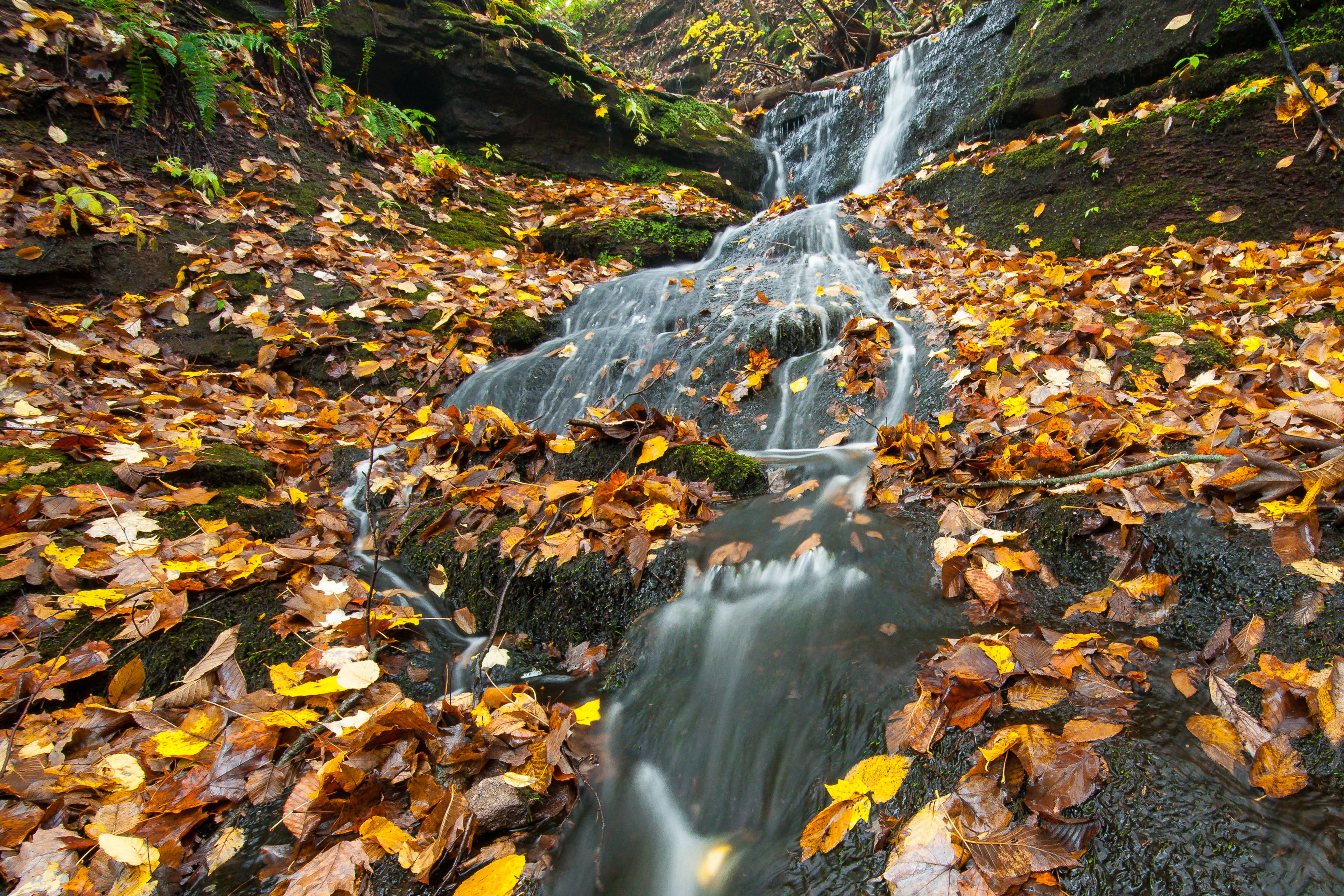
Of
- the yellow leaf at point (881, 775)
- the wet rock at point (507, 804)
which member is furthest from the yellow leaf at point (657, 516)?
the yellow leaf at point (881, 775)

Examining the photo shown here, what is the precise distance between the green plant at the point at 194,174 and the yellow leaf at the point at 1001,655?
703 centimetres

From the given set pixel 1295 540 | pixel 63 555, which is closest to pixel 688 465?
pixel 1295 540

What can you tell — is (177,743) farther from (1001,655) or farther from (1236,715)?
(1236,715)

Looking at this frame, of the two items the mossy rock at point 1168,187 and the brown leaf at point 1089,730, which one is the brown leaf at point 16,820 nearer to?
the brown leaf at point 1089,730

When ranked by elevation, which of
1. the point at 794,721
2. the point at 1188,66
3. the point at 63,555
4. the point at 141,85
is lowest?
the point at 63,555

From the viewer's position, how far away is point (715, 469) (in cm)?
275

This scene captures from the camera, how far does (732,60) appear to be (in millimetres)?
13344

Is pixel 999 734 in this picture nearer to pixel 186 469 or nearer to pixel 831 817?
pixel 831 817

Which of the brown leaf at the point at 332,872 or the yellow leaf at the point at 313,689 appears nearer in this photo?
the brown leaf at the point at 332,872

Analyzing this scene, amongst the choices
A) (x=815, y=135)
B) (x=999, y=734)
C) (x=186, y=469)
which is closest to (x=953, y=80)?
(x=815, y=135)

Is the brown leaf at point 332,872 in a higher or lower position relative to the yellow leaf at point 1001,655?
lower

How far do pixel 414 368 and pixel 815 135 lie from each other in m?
8.29

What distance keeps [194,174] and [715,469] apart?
5895 millimetres

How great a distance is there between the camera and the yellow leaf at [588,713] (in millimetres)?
1796
